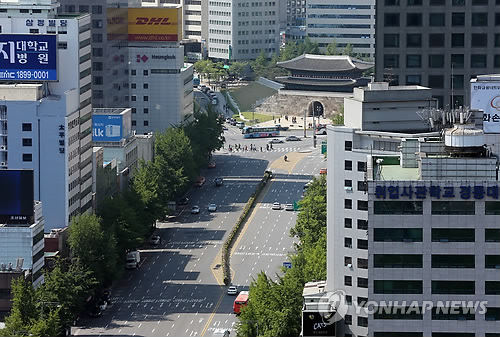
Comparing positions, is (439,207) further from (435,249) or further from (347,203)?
(347,203)

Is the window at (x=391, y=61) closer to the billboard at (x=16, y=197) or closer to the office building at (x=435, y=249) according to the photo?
the billboard at (x=16, y=197)

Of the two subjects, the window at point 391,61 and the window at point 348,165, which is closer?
the window at point 348,165

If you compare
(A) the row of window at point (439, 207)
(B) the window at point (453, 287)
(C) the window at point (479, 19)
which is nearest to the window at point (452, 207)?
(A) the row of window at point (439, 207)

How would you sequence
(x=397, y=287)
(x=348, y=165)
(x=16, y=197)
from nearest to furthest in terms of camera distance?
(x=397, y=287)
(x=348, y=165)
(x=16, y=197)

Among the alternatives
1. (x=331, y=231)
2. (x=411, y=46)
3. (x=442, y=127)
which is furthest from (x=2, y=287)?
(x=442, y=127)

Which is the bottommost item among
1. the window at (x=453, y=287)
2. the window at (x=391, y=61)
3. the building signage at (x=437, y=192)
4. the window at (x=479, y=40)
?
the window at (x=453, y=287)

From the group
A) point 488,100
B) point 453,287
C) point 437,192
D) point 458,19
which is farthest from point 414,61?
point 453,287
